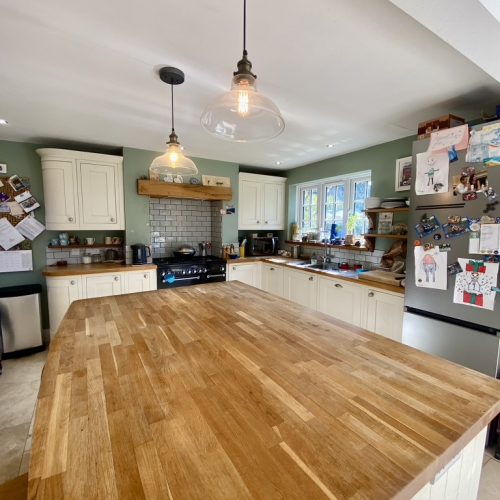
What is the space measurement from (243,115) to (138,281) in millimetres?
2622

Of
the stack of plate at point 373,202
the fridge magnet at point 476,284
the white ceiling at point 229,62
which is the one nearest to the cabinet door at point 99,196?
the white ceiling at point 229,62

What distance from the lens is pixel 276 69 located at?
164 cm

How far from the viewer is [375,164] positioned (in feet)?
10.3

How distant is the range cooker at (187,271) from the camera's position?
3.41 meters

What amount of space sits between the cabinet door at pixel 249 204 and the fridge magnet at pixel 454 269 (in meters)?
2.87

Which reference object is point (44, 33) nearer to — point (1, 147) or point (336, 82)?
point (336, 82)

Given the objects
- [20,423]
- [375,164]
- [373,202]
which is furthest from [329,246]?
[20,423]

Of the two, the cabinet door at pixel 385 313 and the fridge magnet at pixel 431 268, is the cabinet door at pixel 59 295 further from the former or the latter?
the fridge magnet at pixel 431 268

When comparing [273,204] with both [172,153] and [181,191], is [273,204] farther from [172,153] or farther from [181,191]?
[172,153]

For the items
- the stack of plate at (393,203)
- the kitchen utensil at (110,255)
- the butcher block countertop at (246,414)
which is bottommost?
the butcher block countertop at (246,414)

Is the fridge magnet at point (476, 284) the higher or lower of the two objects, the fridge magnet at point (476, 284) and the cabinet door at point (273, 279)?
the higher

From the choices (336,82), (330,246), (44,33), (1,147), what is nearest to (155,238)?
(1,147)

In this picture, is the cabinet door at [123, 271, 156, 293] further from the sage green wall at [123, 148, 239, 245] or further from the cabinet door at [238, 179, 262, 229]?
the cabinet door at [238, 179, 262, 229]

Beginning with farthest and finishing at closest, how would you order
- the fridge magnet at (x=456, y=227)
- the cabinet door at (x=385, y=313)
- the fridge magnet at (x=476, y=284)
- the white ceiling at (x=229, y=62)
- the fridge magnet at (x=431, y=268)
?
the cabinet door at (x=385, y=313) → the fridge magnet at (x=431, y=268) → the fridge magnet at (x=456, y=227) → the fridge magnet at (x=476, y=284) → the white ceiling at (x=229, y=62)
